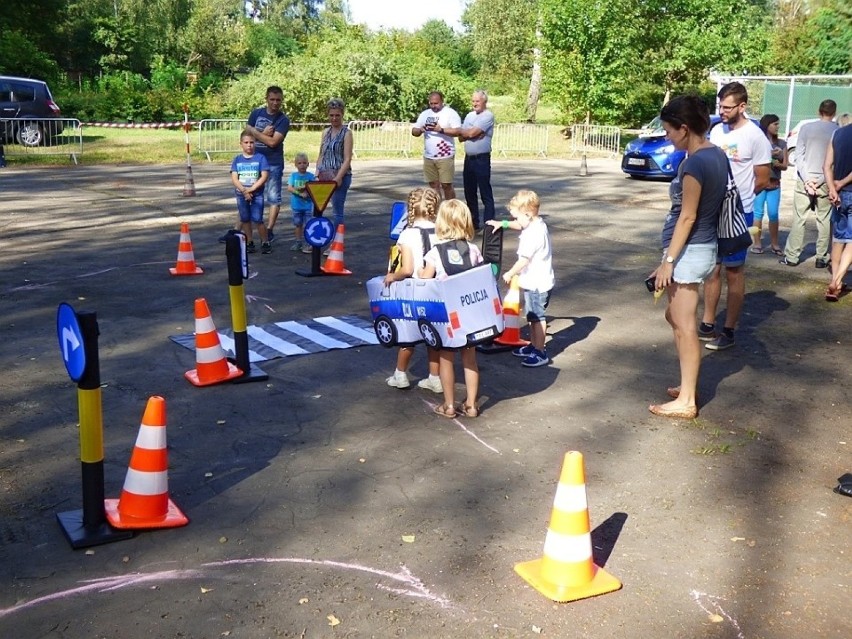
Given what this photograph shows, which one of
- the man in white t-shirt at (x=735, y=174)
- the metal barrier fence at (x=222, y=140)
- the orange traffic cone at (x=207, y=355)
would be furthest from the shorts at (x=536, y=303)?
the metal barrier fence at (x=222, y=140)

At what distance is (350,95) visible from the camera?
36.4 m

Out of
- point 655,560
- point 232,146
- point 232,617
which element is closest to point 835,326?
point 655,560

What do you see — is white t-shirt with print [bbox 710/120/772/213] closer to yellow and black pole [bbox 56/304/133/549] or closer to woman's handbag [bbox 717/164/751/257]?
woman's handbag [bbox 717/164/751/257]

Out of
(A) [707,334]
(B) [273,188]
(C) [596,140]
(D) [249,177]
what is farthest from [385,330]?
(C) [596,140]

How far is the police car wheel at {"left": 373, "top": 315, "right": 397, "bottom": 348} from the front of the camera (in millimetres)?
6543

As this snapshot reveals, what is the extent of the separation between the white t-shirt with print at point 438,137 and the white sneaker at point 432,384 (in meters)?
7.19

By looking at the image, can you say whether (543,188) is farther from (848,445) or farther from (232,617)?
(232,617)

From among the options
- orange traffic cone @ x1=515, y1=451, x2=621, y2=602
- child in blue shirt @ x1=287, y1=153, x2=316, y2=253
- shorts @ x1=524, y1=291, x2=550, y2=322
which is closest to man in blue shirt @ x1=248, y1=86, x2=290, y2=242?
child in blue shirt @ x1=287, y1=153, x2=316, y2=253

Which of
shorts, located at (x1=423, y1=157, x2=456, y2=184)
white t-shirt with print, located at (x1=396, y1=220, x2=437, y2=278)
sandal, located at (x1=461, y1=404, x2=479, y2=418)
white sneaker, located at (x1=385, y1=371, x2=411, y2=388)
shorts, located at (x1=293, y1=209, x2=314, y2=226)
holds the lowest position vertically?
sandal, located at (x1=461, y1=404, x2=479, y2=418)

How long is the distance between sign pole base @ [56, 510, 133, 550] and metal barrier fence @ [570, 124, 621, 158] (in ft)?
90.3

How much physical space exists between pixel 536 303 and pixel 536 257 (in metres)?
0.38

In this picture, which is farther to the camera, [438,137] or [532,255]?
[438,137]

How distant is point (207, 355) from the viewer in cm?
678

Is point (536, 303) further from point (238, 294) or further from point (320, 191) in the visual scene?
point (320, 191)
